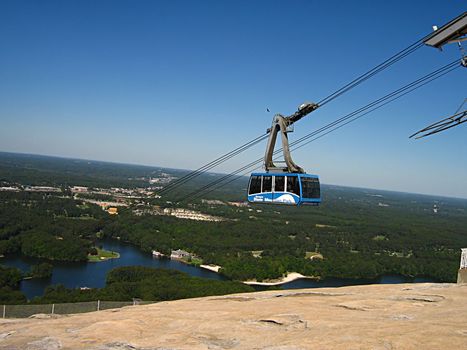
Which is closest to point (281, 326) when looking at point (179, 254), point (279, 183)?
point (279, 183)

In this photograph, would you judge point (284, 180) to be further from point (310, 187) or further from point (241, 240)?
point (241, 240)

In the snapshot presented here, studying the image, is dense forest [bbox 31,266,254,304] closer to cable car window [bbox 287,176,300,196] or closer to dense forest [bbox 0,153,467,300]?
dense forest [bbox 0,153,467,300]

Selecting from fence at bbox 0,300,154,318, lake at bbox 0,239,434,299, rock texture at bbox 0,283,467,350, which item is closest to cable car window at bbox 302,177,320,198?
rock texture at bbox 0,283,467,350

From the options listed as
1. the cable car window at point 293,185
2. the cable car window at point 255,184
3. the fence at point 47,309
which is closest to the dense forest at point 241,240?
the fence at point 47,309

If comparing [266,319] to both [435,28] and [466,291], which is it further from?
[435,28]

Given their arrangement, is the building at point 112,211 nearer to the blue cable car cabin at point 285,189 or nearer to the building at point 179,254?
the building at point 179,254

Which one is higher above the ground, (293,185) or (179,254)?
(293,185)
